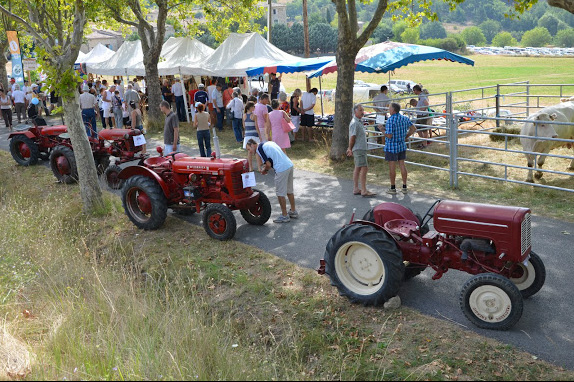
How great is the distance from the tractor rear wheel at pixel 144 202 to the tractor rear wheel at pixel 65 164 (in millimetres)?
3852

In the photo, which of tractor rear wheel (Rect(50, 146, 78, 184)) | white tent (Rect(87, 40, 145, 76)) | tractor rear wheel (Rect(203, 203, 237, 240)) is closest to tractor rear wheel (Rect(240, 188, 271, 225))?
tractor rear wheel (Rect(203, 203, 237, 240))

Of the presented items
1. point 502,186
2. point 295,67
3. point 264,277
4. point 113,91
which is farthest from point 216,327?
point 113,91

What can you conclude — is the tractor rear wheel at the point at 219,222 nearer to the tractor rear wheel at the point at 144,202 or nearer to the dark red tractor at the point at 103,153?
the tractor rear wheel at the point at 144,202

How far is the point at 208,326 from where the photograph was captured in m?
5.79

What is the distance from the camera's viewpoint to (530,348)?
516 cm

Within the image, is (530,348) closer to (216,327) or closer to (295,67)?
(216,327)

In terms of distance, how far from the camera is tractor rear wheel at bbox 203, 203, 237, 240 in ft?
27.7

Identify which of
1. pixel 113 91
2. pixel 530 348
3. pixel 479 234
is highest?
pixel 113 91

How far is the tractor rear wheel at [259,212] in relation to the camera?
909 cm

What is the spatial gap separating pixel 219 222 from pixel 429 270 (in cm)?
319

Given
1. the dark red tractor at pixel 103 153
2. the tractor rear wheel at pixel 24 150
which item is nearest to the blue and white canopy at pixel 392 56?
the dark red tractor at pixel 103 153

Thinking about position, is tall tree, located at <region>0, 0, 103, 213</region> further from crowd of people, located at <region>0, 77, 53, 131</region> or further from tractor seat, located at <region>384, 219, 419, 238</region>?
crowd of people, located at <region>0, 77, 53, 131</region>

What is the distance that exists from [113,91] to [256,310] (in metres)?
15.5

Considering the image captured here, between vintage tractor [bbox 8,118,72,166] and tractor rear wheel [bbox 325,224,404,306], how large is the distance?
10.4 metres
